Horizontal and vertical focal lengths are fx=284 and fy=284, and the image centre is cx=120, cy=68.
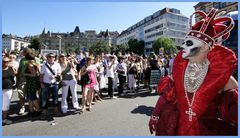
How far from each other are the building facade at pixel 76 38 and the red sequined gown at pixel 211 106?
12757cm

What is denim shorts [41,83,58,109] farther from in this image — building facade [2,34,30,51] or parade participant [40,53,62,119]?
building facade [2,34,30,51]

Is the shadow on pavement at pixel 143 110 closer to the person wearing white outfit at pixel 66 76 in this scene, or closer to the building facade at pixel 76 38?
the person wearing white outfit at pixel 66 76

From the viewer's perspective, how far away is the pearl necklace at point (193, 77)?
286 cm

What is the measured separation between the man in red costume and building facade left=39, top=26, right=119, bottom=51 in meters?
127

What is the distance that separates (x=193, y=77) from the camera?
2.91 meters

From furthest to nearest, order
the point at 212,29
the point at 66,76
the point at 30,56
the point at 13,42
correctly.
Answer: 1. the point at 13,42
2. the point at 66,76
3. the point at 30,56
4. the point at 212,29

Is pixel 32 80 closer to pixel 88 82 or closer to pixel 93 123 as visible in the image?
pixel 88 82

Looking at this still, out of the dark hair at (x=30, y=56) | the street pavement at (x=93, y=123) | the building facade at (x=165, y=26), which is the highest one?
the building facade at (x=165, y=26)

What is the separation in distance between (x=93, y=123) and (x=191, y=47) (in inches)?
158

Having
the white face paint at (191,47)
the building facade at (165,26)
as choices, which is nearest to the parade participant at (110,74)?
the white face paint at (191,47)

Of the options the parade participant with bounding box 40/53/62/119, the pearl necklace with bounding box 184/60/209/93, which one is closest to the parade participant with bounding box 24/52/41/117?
the parade participant with bounding box 40/53/62/119

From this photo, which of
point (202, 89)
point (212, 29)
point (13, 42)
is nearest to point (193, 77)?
point (202, 89)

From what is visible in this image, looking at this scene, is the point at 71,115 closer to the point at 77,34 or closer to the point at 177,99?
the point at 177,99

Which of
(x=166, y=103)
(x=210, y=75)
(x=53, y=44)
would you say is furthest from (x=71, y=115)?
(x=53, y=44)
